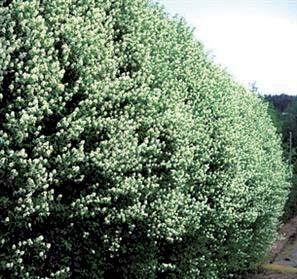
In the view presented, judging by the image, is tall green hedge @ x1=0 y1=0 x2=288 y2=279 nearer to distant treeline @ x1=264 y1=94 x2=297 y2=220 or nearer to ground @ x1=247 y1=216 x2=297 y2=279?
ground @ x1=247 y1=216 x2=297 y2=279

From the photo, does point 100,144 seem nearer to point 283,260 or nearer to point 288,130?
point 283,260

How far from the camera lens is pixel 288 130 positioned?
7169cm

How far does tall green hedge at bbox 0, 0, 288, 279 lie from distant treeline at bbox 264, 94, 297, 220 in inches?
858

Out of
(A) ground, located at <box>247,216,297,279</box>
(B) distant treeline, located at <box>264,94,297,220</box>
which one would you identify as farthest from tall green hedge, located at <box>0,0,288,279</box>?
(B) distant treeline, located at <box>264,94,297,220</box>

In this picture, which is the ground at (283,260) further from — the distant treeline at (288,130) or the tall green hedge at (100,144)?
the tall green hedge at (100,144)

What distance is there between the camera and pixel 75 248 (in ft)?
23.7

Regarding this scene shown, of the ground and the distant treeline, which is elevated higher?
the distant treeline

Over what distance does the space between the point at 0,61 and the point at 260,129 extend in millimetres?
13668

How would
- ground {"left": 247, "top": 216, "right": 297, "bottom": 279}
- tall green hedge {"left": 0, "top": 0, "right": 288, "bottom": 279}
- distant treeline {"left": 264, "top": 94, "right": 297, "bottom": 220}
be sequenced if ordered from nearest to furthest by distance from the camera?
tall green hedge {"left": 0, "top": 0, "right": 288, "bottom": 279}, ground {"left": 247, "top": 216, "right": 297, "bottom": 279}, distant treeline {"left": 264, "top": 94, "right": 297, "bottom": 220}

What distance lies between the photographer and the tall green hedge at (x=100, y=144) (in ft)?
19.7

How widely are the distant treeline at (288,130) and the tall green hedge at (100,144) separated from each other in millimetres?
21802

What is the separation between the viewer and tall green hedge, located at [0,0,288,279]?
6.01 m

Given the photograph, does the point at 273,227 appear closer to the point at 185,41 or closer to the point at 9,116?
the point at 185,41

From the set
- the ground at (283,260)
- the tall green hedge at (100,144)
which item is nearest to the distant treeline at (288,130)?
the ground at (283,260)
